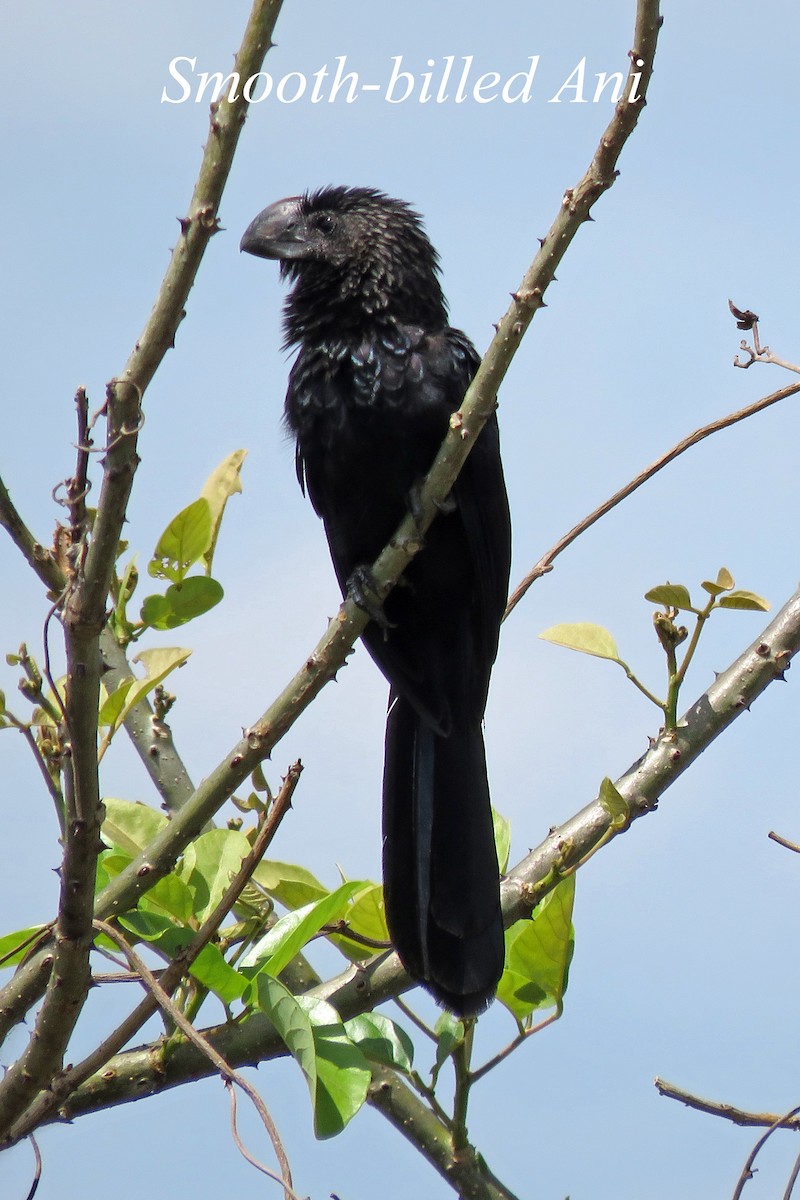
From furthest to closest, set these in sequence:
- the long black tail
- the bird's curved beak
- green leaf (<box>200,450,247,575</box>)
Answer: the bird's curved beak → green leaf (<box>200,450,247,575</box>) → the long black tail

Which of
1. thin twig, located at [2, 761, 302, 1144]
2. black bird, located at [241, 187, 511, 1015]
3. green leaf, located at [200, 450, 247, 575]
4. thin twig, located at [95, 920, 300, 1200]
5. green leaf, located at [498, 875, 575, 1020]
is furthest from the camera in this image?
black bird, located at [241, 187, 511, 1015]

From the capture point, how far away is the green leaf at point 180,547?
102 inches

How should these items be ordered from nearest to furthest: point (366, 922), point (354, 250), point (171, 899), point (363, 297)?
point (171, 899) → point (366, 922) → point (363, 297) → point (354, 250)

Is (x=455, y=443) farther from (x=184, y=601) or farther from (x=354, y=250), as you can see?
(x=354, y=250)

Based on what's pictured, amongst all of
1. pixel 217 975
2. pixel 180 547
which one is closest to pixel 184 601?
pixel 180 547

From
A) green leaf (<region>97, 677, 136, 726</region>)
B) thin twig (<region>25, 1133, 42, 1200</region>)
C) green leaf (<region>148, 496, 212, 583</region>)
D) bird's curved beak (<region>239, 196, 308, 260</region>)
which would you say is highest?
bird's curved beak (<region>239, 196, 308, 260</region>)

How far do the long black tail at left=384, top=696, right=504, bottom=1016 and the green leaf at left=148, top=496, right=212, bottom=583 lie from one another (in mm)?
918

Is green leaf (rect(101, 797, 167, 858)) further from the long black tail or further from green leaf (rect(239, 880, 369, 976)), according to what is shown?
the long black tail

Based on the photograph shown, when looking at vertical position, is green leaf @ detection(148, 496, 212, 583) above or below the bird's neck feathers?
below

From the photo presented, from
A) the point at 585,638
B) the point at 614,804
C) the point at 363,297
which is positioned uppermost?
the point at 363,297

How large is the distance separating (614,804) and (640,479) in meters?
0.77

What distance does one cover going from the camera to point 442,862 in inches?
119

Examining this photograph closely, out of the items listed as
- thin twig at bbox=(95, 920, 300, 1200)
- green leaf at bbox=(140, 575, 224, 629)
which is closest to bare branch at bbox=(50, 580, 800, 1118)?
thin twig at bbox=(95, 920, 300, 1200)

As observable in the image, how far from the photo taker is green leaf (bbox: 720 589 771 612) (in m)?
2.61
